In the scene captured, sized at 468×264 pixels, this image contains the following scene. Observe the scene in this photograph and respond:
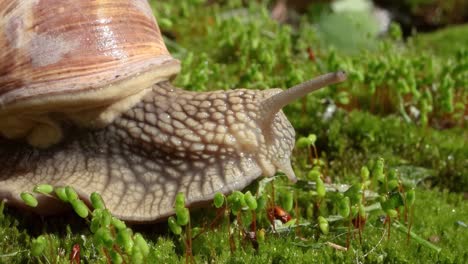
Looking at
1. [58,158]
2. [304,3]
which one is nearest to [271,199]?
[58,158]

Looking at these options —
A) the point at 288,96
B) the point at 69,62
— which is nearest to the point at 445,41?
the point at 288,96

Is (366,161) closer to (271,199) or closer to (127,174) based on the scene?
(271,199)

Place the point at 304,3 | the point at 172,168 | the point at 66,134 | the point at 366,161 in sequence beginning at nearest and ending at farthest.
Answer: the point at 172,168
the point at 66,134
the point at 366,161
the point at 304,3

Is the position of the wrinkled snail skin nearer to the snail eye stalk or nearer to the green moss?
the snail eye stalk

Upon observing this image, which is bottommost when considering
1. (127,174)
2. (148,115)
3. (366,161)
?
(366,161)

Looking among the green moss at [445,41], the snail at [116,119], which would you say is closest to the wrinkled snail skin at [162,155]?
the snail at [116,119]

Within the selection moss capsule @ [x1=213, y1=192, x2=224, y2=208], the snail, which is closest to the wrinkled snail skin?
the snail

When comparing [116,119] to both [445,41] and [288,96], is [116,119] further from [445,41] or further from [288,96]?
[445,41]
